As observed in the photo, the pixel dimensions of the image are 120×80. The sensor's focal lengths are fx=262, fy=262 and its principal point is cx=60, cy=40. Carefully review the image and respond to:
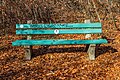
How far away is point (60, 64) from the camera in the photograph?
6.71m

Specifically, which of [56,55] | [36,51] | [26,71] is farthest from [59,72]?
[36,51]

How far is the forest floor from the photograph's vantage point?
598 centimetres

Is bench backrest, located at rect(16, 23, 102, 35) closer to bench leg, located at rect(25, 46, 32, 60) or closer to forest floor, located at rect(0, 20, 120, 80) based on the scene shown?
bench leg, located at rect(25, 46, 32, 60)

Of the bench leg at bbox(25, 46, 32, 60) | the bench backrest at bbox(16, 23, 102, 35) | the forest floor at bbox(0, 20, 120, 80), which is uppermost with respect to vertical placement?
the bench backrest at bbox(16, 23, 102, 35)

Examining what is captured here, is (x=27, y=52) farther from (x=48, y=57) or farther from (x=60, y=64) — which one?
(x=60, y=64)

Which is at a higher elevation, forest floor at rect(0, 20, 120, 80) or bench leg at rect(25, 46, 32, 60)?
bench leg at rect(25, 46, 32, 60)

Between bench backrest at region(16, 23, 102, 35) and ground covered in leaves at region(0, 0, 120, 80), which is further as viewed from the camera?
bench backrest at region(16, 23, 102, 35)

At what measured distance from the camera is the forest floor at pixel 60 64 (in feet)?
19.6

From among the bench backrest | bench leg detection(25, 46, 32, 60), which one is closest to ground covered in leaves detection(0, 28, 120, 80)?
bench leg detection(25, 46, 32, 60)

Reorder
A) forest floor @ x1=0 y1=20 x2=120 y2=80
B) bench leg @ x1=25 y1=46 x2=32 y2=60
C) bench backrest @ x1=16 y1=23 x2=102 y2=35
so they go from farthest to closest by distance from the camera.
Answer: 1. bench backrest @ x1=16 y1=23 x2=102 y2=35
2. bench leg @ x1=25 y1=46 x2=32 y2=60
3. forest floor @ x1=0 y1=20 x2=120 y2=80

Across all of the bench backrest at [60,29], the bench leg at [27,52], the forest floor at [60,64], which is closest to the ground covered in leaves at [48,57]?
the forest floor at [60,64]

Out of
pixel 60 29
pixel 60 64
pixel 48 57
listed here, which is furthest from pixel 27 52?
pixel 60 29

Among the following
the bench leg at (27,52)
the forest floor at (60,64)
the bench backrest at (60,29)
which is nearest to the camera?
the forest floor at (60,64)

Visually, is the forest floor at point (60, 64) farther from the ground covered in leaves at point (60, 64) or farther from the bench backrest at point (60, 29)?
the bench backrest at point (60, 29)
